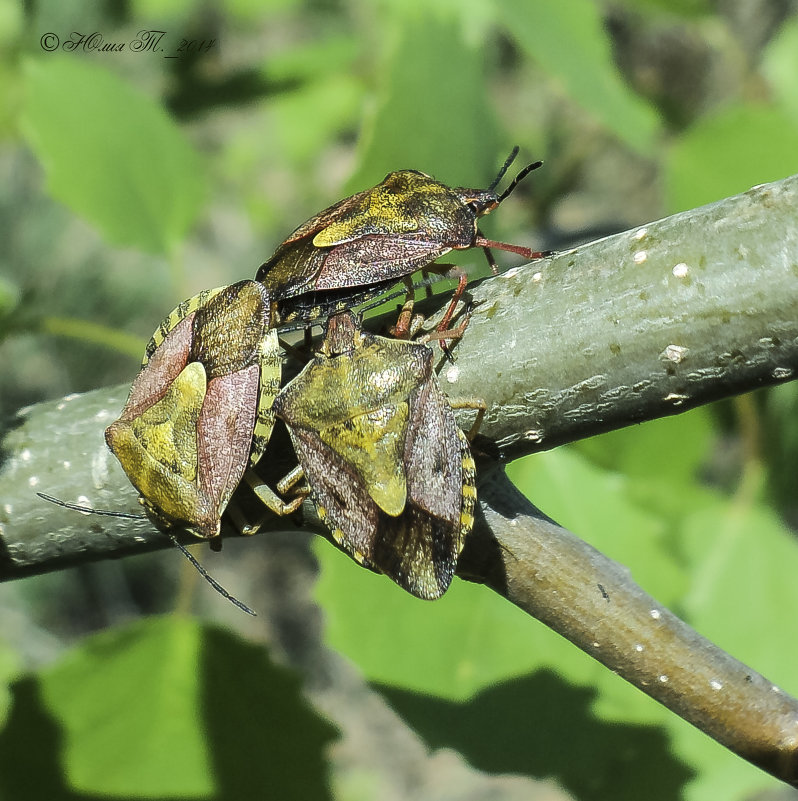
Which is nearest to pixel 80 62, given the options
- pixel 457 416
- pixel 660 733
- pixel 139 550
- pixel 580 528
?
pixel 139 550

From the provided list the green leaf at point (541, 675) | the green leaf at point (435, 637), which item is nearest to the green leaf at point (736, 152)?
the green leaf at point (541, 675)

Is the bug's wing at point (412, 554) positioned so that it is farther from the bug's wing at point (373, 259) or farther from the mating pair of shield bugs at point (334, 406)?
the bug's wing at point (373, 259)

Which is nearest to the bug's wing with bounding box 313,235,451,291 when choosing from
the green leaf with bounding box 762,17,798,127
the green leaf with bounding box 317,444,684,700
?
the green leaf with bounding box 317,444,684,700

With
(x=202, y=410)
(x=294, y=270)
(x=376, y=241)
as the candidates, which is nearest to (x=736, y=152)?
(x=376, y=241)

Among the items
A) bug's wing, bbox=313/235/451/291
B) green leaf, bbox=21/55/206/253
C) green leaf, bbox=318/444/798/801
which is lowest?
green leaf, bbox=318/444/798/801

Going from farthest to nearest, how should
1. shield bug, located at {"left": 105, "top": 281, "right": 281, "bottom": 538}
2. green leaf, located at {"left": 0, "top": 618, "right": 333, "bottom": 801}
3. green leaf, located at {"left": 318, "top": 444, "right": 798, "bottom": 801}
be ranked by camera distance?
green leaf, located at {"left": 0, "top": 618, "right": 333, "bottom": 801}
green leaf, located at {"left": 318, "top": 444, "right": 798, "bottom": 801}
shield bug, located at {"left": 105, "top": 281, "right": 281, "bottom": 538}

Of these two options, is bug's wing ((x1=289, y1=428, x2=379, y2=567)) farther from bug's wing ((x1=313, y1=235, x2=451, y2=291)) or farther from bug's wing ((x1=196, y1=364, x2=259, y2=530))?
bug's wing ((x1=313, y1=235, x2=451, y2=291))
